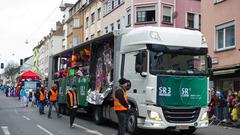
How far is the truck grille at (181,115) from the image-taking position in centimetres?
1346

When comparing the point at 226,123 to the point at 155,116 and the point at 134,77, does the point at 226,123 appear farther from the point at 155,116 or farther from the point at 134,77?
the point at 155,116

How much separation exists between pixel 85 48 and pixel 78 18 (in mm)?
38021

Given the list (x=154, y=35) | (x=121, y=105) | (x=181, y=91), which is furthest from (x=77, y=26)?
(x=121, y=105)

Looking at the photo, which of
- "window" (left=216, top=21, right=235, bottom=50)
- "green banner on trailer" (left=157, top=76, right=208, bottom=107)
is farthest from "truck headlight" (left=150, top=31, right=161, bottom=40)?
"window" (left=216, top=21, right=235, bottom=50)

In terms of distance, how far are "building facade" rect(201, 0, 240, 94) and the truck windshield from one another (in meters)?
9.05

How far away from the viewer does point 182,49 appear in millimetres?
13891

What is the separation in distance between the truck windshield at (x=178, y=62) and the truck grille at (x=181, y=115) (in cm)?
109

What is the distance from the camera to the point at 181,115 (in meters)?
13.7

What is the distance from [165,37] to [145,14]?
22396mm

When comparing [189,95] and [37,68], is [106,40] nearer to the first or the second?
[189,95]

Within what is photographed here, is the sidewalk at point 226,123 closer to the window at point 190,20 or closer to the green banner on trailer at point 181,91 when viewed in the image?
the green banner on trailer at point 181,91

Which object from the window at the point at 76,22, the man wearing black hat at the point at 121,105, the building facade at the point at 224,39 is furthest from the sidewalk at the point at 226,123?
the window at the point at 76,22

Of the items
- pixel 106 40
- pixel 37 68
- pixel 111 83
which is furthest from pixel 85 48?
pixel 37 68

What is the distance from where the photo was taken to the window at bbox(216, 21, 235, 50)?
24706 millimetres
